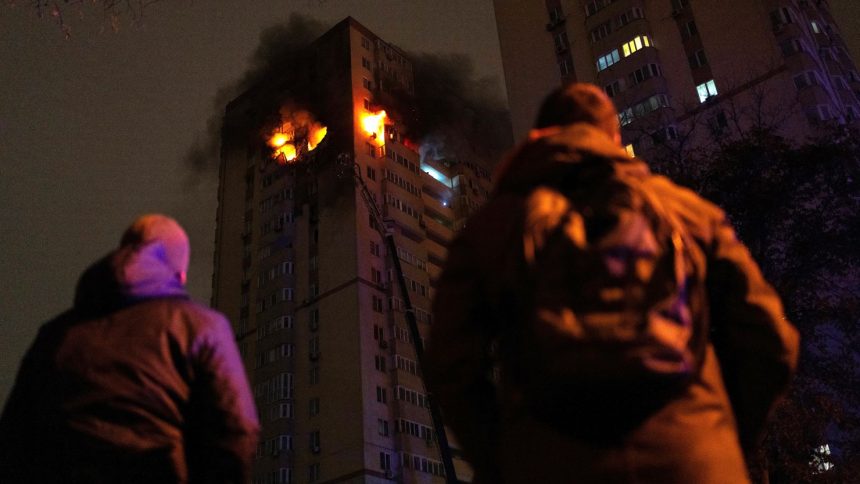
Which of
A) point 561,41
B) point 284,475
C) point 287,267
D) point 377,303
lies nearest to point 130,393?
point 284,475

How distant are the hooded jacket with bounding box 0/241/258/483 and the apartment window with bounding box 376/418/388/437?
4590cm

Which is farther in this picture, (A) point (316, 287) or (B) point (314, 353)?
(A) point (316, 287)

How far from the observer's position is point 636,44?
4422cm

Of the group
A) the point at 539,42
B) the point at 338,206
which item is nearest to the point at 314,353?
the point at 338,206

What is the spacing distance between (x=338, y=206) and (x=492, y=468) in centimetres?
5637

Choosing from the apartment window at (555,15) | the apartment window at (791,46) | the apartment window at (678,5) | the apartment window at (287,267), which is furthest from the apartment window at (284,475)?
the apartment window at (791,46)

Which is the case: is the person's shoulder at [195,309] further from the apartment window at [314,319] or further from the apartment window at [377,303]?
the apartment window at [314,319]

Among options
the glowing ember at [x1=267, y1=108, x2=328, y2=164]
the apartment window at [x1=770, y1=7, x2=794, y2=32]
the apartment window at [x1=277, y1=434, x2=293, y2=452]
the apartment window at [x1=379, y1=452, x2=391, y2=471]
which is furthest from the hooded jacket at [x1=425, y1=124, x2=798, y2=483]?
the glowing ember at [x1=267, y1=108, x2=328, y2=164]

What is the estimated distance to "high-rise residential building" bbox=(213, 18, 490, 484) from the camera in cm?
4859

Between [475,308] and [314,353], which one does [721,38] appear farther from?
[475,308]

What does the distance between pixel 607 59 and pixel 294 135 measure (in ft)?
115

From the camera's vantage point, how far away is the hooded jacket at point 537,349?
2.17 metres

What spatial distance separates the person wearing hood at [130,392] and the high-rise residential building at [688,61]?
34.7m

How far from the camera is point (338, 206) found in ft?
190
